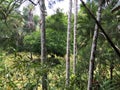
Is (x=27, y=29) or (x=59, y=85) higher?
(x=27, y=29)

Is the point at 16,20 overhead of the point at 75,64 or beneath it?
overhead

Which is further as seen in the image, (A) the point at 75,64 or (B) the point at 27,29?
(B) the point at 27,29

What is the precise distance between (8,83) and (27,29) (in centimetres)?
2844

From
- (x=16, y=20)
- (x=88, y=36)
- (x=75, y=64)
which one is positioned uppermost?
(x=16, y=20)

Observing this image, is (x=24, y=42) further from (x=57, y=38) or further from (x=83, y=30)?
(x=83, y=30)

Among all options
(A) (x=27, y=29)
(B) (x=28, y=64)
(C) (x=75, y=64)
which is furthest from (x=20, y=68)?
(A) (x=27, y=29)

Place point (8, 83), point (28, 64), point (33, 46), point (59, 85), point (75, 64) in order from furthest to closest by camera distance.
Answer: point (33, 46) → point (75, 64) → point (59, 85) → point (28, 64) → point (8, 83)

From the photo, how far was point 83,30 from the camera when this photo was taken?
20.2 m

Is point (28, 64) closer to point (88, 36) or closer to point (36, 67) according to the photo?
point (36, 67)

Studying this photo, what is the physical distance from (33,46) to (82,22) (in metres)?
6.94

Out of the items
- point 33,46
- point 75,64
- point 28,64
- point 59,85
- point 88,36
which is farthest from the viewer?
point 33,46

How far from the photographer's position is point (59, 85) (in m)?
6.24

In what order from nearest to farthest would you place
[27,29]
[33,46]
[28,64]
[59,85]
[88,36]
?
[28,64], [59,85], [88,36], [33,46], [27,29]

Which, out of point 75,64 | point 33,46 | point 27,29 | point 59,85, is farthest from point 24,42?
point 59,85
